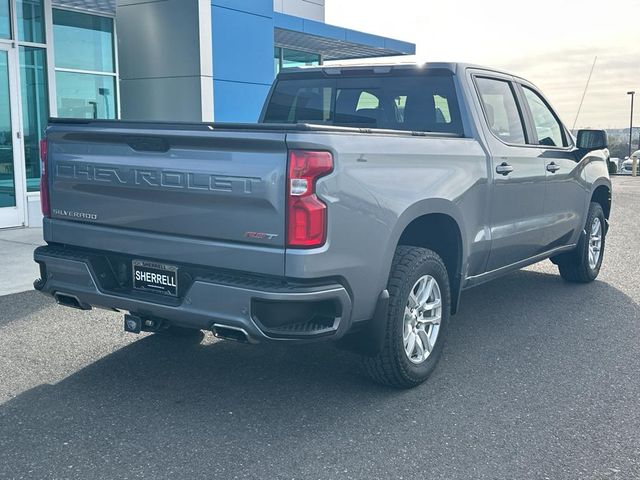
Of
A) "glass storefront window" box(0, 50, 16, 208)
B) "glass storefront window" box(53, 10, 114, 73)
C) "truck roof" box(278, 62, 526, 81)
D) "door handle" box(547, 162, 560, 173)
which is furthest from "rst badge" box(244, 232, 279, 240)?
"glass storefront window" box(53, 10, 114, 73)

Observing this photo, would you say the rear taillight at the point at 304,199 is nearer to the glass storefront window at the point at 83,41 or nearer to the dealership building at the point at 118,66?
the dealership building at the point at 118,66

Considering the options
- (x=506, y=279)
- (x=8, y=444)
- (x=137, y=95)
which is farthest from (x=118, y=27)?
(x=8, y=444)

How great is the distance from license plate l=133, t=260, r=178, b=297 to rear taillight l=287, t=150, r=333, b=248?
0.76 metres

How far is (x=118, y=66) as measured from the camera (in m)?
12.9

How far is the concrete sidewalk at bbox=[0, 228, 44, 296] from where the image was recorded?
7188mm

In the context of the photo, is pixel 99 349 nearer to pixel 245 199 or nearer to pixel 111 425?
pixel 111 425

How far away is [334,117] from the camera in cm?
570

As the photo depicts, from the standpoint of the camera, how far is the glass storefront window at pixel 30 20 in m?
11.2

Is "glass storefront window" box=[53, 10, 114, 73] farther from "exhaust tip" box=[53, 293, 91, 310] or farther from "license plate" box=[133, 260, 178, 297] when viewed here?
"license plate" box=[133, 260, 178, 297]

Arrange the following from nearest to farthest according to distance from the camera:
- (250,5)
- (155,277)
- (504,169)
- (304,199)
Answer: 1. (304,199)
2. (155,277)
3. (504,169)
4. (250,5)

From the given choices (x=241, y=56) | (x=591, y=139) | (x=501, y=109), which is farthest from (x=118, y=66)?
(x=501, y=109)

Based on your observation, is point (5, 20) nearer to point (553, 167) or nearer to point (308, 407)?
point (553, 167)

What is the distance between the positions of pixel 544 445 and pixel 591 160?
4151mm

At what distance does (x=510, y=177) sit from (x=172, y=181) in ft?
8.72
